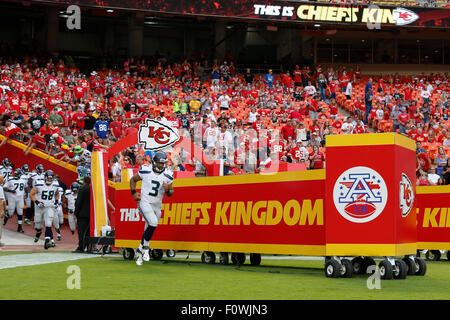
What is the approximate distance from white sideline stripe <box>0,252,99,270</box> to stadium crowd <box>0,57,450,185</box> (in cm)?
357

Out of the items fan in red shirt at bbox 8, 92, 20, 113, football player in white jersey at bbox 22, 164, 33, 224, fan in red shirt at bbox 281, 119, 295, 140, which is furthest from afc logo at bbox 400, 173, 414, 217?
fan in red shirt at bbox 8, 92, 20, 113

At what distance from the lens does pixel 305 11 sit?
1517 inches

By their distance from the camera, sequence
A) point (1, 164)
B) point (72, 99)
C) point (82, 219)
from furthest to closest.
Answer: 1. point (72, 99)
2. point (1, 164)
3. point (82, 219)

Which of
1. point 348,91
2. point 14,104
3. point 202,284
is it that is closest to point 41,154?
point 14,104

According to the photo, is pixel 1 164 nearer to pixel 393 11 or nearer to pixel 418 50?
pixel 393 11

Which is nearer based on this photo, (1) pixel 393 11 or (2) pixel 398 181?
(2) pixel 398 181

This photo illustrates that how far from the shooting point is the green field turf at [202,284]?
8.09 meters

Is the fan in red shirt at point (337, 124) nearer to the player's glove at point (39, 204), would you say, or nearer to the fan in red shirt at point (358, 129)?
the fan in red shirt at point (358, 129)

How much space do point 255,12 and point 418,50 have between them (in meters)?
13.5

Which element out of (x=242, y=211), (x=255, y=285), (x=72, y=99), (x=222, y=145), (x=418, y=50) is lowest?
(x=255, y=285)
